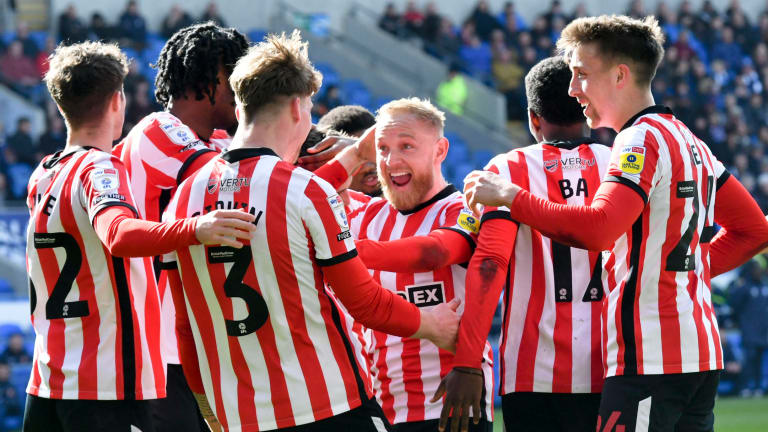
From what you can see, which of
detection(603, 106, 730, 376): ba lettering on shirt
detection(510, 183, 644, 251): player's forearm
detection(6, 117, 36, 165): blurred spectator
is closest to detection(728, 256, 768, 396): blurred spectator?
detection(6, 117, 36, 165): blurred spectator

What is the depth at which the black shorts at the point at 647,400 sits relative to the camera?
11.7 feet

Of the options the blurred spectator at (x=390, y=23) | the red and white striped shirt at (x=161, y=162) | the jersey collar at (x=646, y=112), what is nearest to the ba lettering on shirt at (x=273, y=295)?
the red and white striped shirt at (x=161, y=162)

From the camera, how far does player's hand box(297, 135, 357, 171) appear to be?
14.3ft

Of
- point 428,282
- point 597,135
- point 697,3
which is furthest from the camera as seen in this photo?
point 697,3

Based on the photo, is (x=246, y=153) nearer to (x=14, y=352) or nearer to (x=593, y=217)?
(x=593, y=217)

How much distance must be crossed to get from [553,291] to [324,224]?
1.20m

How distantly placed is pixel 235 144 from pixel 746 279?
37.7 ft

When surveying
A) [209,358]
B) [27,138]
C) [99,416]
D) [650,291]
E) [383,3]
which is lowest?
[99,416]

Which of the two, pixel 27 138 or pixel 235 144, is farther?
pixel 27 138

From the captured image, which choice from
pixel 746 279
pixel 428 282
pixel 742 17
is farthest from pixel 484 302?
pixel 742 17

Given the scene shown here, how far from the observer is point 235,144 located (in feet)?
11.2

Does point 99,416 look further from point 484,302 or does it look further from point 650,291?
point 650,291

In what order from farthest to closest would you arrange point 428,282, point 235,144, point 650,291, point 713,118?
point 713,118 < point 428,282 < point 650,291 < point 235,144

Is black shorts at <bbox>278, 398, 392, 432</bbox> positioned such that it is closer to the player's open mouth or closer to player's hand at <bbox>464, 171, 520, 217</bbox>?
player's hand at <bbox>464, 171, 520, 217</bbox>
